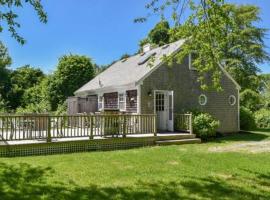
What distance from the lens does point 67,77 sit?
3072cm

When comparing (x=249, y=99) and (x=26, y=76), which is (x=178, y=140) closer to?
(x=249, y=99)

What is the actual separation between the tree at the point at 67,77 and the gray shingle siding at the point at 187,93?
652 inches

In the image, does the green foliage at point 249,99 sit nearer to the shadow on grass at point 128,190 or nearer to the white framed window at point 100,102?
the white framed window at point 100,102

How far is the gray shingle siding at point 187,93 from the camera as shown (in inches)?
593

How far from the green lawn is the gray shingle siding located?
5071 millimetres

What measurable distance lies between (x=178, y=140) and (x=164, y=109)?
2.84 m

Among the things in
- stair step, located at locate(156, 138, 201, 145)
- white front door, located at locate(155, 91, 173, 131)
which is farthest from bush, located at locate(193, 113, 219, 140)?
Result: white front door, located at locate(155, 91, 173, 131)

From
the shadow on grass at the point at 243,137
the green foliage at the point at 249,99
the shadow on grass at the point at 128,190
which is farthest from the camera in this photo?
the green foliage at the point at 249,99

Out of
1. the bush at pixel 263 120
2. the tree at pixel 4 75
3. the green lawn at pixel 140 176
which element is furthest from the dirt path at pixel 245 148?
the tree at pixel 4 75

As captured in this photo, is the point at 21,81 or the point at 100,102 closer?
the point at 100,102

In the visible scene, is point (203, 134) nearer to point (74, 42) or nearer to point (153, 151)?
point (153, 151)

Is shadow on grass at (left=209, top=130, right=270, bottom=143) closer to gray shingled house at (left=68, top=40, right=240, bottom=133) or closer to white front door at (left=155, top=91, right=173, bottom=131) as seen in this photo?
gray shingled house at (left=68, top=40, right=240, bottom=133)

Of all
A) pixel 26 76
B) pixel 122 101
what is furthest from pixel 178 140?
pixel 26 76

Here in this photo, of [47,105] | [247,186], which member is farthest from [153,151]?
[47,105]
